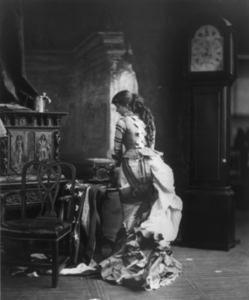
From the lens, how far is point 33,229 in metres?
3.56

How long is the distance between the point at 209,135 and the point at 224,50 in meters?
0.91

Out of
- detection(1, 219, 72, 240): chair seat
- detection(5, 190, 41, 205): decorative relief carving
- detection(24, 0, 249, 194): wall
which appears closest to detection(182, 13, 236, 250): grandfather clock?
detection(24, 0, 249, 194): wall

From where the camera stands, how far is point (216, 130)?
491cm

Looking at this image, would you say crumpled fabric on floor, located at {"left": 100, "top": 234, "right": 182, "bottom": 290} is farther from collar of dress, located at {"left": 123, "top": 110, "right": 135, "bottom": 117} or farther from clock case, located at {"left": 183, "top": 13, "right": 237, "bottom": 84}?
clock case, located at {"left": 183, "top": 13, "right": 237, "bottom": 84}

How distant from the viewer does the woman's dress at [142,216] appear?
150 inches

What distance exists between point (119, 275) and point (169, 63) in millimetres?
2766

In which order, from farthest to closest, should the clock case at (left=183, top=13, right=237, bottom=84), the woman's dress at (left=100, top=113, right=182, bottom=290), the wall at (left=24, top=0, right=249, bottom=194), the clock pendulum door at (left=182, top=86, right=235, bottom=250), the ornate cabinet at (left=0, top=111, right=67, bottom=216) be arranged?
1. the wall at (left=24, top=0, right=249, bottom=194)
2. the clock pendulum door at (left=182, top=86, right=235, bottom=250)
3. the clock case at (left=183, top=13, right=237, bottom=84)
4. the ornate cabinet at (left=0, top=111, right=67, bottom=216)
5. the woman's dress at (left=100, top=113, right=182, bottom=290)

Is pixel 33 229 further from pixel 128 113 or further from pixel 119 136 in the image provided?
pixel 128 113

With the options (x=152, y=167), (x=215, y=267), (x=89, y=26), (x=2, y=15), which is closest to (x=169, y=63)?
(x=89, y=26)

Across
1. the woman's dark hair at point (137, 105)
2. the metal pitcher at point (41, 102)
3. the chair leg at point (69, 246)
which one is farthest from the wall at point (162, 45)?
the chair leg at point (69, 246)

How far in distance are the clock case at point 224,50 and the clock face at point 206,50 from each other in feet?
0.11

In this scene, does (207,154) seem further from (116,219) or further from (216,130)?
(116,219)

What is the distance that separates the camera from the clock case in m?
4.75

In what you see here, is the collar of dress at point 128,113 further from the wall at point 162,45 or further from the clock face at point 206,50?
the clock face at point 206,50
